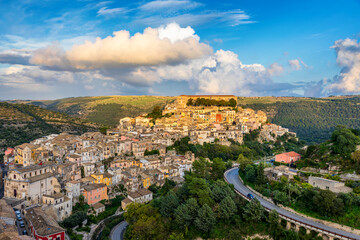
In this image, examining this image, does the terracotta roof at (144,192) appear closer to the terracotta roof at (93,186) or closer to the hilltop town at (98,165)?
the hilltop town at (98,165)

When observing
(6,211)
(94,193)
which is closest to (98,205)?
(94,193)

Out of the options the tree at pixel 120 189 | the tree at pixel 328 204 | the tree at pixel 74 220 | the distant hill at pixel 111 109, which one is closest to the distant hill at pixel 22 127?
the tree at pixel 120 189

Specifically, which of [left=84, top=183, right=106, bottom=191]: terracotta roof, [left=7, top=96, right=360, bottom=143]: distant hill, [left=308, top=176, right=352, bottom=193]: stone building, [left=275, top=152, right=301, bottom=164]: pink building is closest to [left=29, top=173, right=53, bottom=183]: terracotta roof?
[left=84, top=183, right=106, bottom=191]: terracotta roof

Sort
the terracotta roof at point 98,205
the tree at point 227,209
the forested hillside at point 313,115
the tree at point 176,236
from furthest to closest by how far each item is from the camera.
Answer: the forested hillside at point 313,115 → the terracotta roof at point 98,205 → the tree at point 227,209 → the tree at point 176,236

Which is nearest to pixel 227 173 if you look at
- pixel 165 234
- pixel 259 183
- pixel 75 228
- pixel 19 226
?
pixel 259 183

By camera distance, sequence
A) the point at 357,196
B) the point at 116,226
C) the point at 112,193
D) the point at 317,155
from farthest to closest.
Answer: the point at 112,193 → the point at 317,155 → the point at 116,226 → the point at 357,196

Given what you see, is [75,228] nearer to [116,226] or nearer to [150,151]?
[116,226]

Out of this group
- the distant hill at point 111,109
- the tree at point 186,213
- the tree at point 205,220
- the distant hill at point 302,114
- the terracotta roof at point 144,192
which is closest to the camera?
the tree at point 205,220

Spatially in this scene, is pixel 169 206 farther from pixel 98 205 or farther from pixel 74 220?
pixel 98 205
